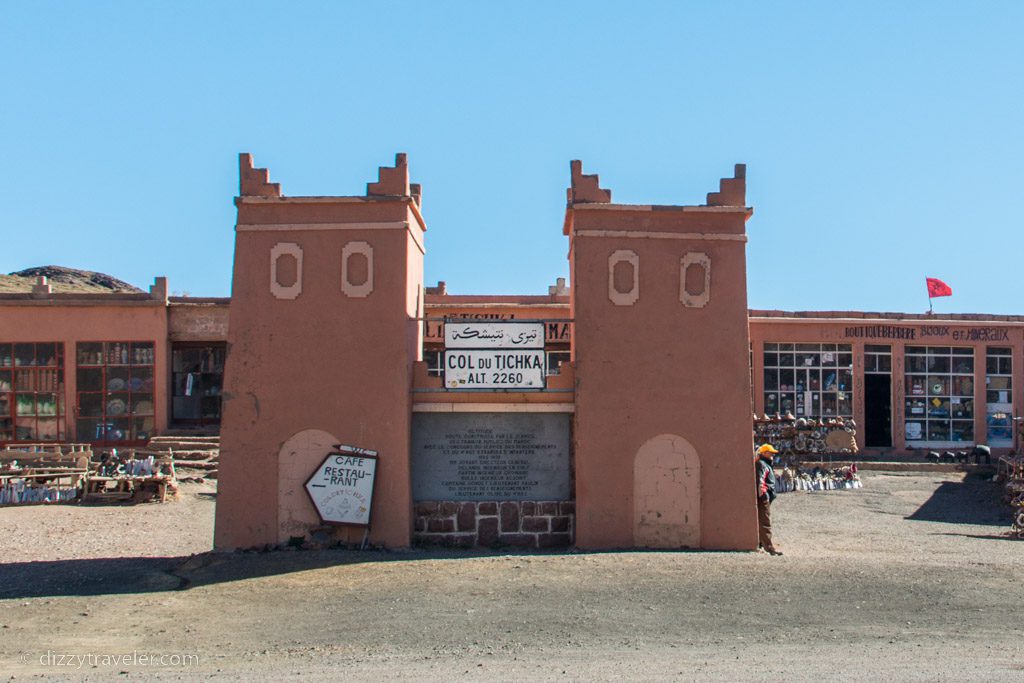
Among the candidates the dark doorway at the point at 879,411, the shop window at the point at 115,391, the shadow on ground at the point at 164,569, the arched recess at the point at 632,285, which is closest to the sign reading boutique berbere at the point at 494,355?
the arched recess at the point at 632,285

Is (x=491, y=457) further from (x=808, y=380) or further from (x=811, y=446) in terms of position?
(x=808, y=380)

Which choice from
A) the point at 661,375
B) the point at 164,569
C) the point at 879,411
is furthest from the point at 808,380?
the point at 164,569

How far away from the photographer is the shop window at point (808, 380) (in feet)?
102

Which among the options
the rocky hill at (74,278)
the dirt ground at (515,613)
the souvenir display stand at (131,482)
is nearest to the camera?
the dirt ground at (515,613)

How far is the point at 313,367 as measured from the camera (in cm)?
1525

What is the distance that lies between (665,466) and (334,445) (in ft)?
14.9

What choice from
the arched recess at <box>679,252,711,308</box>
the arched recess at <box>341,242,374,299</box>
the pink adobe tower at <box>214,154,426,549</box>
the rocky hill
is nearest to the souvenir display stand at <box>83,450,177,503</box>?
the pink adobe tower at <box>214,154,426,549</box>

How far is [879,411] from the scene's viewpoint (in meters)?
31.2

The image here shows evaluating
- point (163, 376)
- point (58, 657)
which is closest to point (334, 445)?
point (58, 657)

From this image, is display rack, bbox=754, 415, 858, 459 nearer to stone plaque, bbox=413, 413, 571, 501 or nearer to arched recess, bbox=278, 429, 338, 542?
stone plaque, bbox=413, 413, 571, 501

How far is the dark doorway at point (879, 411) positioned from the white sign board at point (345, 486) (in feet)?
65.7

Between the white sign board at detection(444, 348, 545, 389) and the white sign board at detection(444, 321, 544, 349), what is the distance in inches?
3.3

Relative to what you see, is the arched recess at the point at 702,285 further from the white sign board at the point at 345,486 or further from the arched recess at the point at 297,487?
the arched recess at the point at 297,487

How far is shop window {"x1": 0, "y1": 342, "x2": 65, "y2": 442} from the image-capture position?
2950cm
